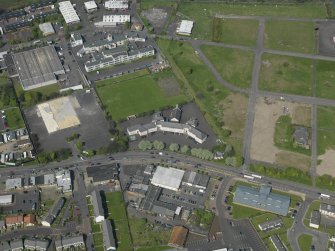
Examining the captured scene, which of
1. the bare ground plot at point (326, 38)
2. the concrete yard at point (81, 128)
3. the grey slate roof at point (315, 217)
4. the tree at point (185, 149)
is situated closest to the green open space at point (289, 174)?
the grey slate roof at point (315, 217)

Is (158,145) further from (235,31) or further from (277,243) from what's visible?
(235,31)

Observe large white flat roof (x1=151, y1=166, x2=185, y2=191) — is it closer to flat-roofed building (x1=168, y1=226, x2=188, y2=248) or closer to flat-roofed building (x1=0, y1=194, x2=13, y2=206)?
flat-roofed building (x1=168, y1=226, x2=188, y2=248)

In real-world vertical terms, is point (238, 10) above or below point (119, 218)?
above

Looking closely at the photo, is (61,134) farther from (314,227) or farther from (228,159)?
(314,227)

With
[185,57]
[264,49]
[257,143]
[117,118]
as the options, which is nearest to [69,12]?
[185,57]

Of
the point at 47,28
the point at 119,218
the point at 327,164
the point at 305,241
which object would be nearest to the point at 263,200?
the point at 305,241

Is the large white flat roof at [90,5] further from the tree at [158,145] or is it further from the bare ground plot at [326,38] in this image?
the bare ground plot at [326,38]
